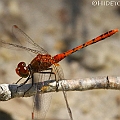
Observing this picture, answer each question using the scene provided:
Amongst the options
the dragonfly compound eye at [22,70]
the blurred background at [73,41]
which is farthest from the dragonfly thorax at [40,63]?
the blurred background at [73,41]

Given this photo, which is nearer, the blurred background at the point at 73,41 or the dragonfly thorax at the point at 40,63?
the dragonfly thorax at the point at 40,63

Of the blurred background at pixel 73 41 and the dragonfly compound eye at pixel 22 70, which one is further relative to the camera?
the blurred background at pixel 73 41

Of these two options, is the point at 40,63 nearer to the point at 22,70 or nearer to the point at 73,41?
the point at 22,70

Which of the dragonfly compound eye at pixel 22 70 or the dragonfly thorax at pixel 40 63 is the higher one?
the dragonfly thorax at pixel 40 63

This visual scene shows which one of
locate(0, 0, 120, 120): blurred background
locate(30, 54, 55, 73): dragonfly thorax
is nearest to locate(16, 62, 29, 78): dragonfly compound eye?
locate(30, 54, 55, 73): dragonfly thorax

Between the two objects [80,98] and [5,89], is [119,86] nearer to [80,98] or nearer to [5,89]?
[5,89]

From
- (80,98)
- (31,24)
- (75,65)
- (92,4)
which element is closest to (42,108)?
(80,98)

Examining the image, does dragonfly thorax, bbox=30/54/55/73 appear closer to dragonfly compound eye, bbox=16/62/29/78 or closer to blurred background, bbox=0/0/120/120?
dragonfly compound eye, bbox=16/62/29/78

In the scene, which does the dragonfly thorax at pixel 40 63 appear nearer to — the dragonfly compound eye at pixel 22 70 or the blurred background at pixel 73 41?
the dragonfly compound eye at pixel 22 70

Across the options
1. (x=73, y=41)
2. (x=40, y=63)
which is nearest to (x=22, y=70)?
(x=40, y=63)
